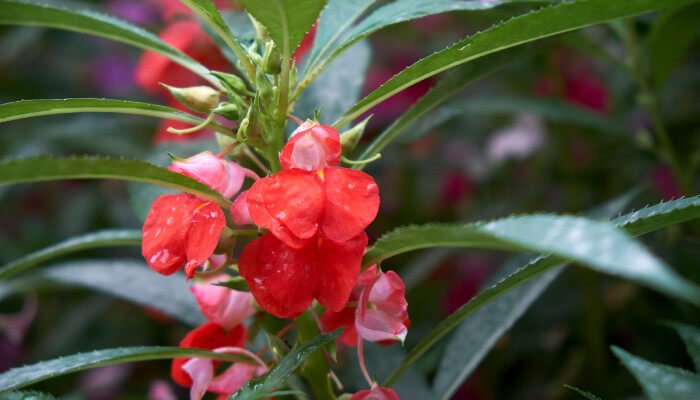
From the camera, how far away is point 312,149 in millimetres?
611

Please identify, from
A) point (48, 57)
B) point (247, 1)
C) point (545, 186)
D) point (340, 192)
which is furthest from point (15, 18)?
point (48, 57)

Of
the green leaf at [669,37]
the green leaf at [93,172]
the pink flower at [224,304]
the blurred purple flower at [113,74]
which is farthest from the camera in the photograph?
the blurred purple flower at [113,74]

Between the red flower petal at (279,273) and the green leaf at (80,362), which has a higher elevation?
the red flower petal at (279,273)

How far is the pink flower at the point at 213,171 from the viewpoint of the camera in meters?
0.64

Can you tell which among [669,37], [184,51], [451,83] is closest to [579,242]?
[451,83]

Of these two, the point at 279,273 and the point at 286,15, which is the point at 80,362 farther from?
the point at 286,15

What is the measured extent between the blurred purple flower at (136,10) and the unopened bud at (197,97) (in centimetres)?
139

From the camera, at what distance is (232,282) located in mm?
662

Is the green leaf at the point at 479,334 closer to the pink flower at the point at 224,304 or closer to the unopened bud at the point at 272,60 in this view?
the pink flower at the point at 224,304

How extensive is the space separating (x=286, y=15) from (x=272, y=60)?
8 cm

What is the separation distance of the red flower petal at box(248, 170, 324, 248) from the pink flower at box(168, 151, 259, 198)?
0.26ft

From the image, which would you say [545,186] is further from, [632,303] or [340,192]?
[340,192]

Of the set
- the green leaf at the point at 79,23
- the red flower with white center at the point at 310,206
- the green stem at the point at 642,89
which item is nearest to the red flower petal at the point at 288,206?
the red flower with white center at the point at 310,206

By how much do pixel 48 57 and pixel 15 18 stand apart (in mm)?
1890
